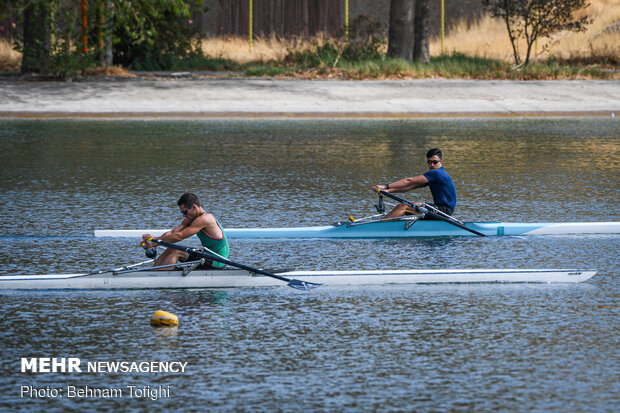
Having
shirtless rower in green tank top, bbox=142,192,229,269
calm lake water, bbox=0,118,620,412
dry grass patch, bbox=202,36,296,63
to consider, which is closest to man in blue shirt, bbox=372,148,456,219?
calm lake water, bbox=0,118,620,412

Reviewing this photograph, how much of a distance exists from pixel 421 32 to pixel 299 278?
25.0 m

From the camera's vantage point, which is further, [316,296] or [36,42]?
[36,42]

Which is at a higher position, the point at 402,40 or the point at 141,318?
the point at 402,40

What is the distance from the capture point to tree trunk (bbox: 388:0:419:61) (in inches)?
1294

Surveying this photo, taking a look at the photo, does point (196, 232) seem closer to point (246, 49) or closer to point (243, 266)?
point (243, 266)

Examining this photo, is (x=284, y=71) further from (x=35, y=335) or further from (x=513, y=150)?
(x=35, y=335)

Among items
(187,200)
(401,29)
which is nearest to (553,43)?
(401,29)

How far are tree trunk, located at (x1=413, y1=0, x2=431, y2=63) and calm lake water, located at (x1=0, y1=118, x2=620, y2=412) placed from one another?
13.2 metres

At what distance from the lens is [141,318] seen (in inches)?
333

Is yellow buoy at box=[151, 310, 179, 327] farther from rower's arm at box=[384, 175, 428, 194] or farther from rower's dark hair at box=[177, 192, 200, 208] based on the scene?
rower's arm at box=[384, 175, 428, 194]

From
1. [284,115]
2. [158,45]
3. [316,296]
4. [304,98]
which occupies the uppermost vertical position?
[158,45]

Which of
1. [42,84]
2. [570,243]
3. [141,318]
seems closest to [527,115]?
[42,84]

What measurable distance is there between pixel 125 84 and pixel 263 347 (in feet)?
73.7

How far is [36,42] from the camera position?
101 feet
